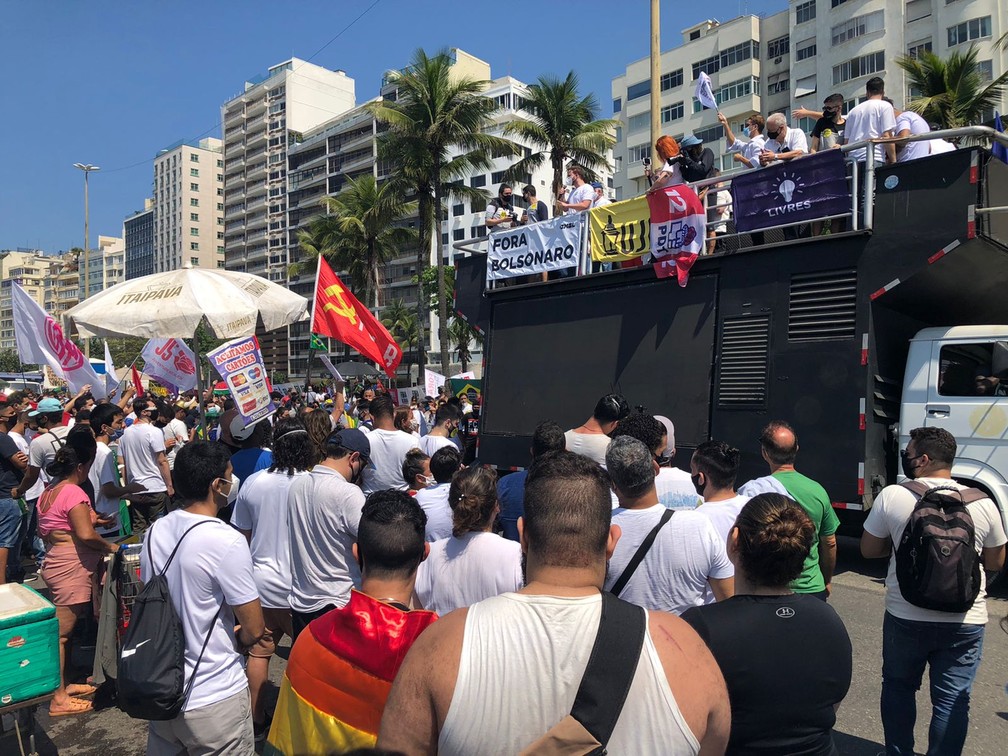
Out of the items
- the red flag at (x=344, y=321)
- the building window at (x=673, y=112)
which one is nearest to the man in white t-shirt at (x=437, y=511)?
the red flag at (x=344, y=321)

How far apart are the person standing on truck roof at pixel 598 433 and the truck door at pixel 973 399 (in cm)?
357

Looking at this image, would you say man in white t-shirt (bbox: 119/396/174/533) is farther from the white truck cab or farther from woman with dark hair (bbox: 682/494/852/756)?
the white truck cab

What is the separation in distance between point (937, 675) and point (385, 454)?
429 centimetres

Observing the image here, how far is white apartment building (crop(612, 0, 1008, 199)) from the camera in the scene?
37.4 m

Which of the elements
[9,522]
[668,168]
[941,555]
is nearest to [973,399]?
[668,168]

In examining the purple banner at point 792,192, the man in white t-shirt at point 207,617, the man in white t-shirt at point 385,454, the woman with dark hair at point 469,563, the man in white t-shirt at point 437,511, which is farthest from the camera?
the purple banner at point 792,192

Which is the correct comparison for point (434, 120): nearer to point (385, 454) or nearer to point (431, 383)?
point (431, 383)

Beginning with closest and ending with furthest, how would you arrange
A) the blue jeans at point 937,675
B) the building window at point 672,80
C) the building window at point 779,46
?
1. the blue jeans at point 937,675
2. the building window at point 779,46
3. the building window at point 672,80

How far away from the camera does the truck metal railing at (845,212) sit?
22.1 ft

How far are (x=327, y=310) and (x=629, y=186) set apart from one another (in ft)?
163

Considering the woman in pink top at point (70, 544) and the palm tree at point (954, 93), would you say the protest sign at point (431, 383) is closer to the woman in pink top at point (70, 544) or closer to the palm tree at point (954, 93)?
the woman in pink top at point (70, 544)

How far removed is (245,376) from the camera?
6.70m

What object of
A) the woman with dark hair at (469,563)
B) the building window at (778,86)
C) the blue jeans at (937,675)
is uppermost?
the building window at (778,86)

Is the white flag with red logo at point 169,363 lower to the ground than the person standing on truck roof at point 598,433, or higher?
higher
